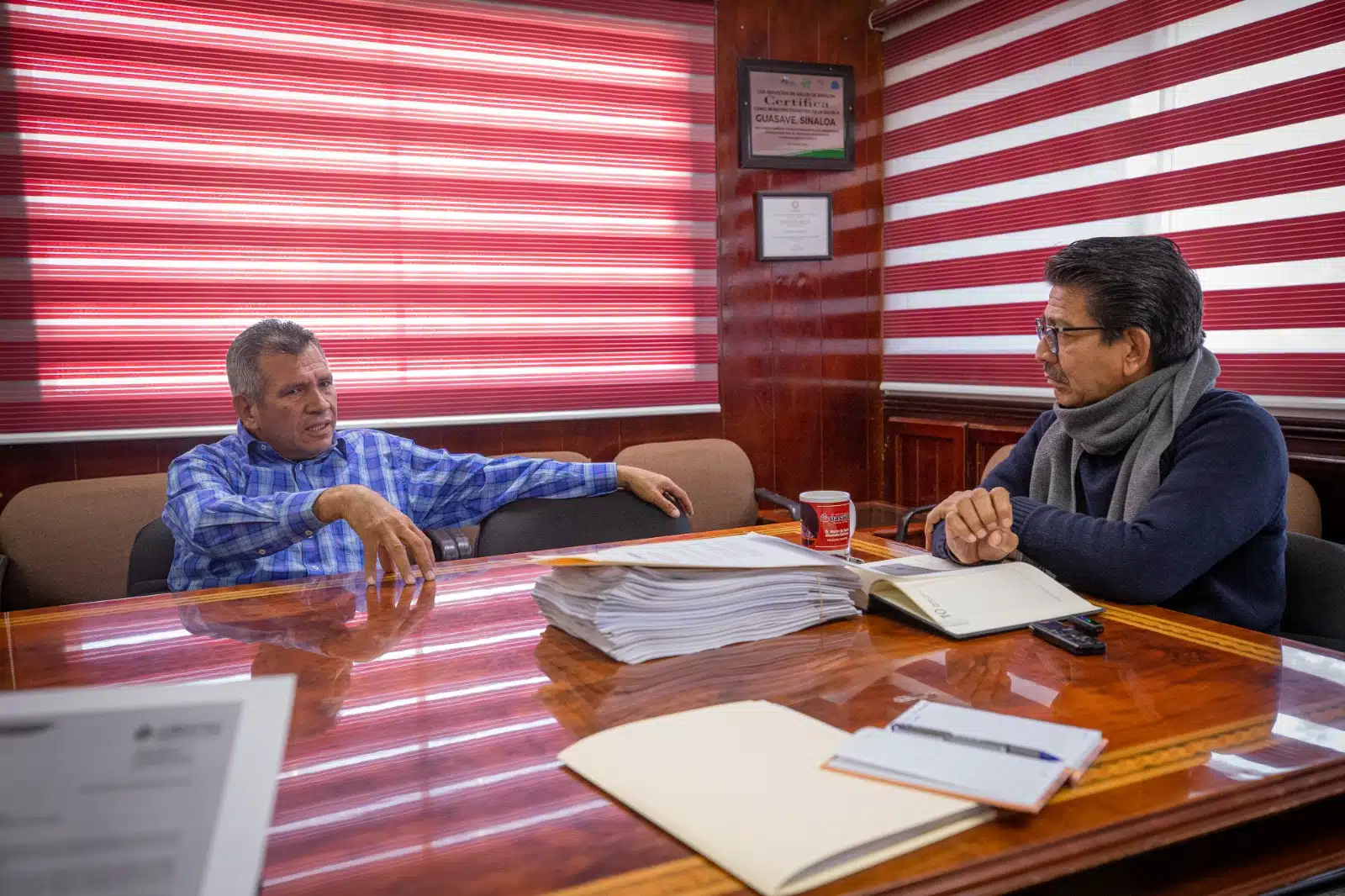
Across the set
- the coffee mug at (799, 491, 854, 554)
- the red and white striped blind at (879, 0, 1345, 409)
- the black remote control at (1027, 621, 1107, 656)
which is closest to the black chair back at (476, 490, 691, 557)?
the coffee mug at (799, 491, 854, 554)

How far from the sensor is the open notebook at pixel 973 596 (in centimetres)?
140

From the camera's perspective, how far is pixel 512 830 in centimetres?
82

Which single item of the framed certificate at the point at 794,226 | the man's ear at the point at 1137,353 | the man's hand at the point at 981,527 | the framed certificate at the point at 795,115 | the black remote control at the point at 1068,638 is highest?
the framed certificate at the point at 795,115

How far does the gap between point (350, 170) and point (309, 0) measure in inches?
25.2

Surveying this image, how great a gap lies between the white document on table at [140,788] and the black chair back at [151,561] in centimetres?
185

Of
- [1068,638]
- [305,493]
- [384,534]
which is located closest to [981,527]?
[1068,638]

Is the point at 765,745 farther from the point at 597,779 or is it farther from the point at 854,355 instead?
the point at 854,355

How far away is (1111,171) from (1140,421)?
7.14 ft

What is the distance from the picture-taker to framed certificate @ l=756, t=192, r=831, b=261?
15.1 feet

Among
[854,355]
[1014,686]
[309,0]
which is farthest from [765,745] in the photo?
[854,355]

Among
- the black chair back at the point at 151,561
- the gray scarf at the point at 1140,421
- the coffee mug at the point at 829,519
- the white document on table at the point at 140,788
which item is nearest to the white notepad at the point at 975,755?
the white document on table at the point at 140,788

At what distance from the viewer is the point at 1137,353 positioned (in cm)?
197

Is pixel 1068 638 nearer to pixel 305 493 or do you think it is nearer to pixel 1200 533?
pixel 1200 533

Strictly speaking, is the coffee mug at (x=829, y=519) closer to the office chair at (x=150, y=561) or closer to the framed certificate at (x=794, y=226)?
the office chair at (x=150, y=561)
